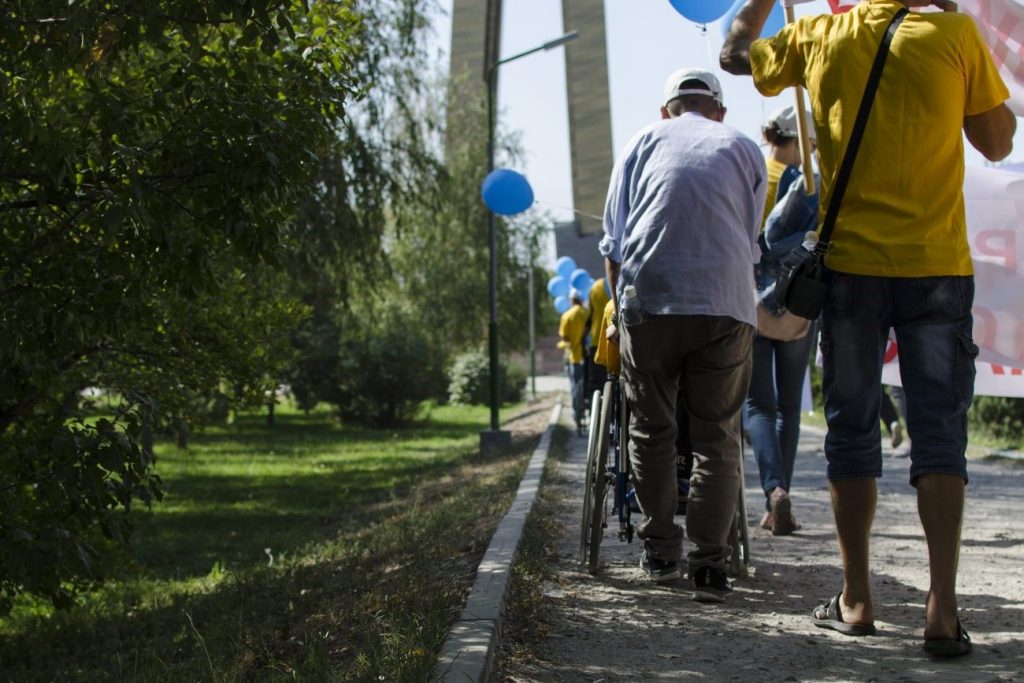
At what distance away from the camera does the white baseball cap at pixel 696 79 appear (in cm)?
536

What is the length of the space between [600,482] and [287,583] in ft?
7.50

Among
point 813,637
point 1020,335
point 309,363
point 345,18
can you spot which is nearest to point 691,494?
point 813,637

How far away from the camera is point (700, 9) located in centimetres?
720

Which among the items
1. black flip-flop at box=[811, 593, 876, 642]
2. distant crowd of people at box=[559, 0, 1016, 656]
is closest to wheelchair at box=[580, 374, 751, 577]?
distant crowd of people at box=[559, 0, 1016, 656]

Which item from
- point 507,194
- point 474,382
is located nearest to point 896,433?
point 507,194

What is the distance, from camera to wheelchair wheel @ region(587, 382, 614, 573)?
5582 millimetres

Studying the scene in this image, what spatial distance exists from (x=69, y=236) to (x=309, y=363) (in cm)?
2389

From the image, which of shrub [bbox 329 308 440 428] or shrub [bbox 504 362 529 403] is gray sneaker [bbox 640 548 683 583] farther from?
shrub [bbox 504 362 529 403]

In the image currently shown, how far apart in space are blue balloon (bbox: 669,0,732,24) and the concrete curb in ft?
9.10

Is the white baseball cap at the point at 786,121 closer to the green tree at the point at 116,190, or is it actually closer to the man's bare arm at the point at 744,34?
the green tree at the point at 116,190

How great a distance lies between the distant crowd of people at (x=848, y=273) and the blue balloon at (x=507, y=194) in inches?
356

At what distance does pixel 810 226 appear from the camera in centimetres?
634

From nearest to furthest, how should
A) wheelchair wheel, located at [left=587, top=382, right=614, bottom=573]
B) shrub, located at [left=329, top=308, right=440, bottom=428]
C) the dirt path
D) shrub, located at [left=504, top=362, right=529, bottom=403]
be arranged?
the dirt path, wheelchair wheel, located at [left=587, top=382, right=614, bottom=573], shrub, located at [left=329, top=308, right=440, bottom=428], shrub, located at [left=504, top=362, right=529, bottom=403]

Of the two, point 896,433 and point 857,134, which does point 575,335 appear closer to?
point 896,433
